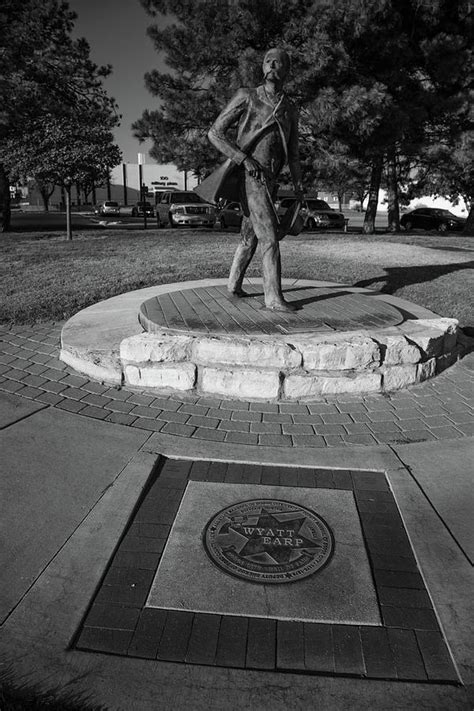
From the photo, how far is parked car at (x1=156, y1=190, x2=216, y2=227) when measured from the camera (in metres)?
22.9

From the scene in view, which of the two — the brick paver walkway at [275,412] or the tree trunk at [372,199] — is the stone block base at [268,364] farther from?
the tree trunk at [372,199]

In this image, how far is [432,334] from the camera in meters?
4.80

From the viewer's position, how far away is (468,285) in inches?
334

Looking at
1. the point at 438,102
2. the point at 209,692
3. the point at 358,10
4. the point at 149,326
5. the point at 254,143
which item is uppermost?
the point at 358,10

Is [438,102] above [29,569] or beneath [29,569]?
above

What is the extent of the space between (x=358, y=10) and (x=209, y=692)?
1672 centimetres

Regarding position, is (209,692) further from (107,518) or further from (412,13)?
(412,13)

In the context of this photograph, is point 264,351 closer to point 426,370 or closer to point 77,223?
point 426,370

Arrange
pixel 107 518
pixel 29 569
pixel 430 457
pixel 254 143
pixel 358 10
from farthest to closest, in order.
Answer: pixel 358 10 < pixel 254 143 < pixel 430 457 < pixel 107 518 < pixel 29 569

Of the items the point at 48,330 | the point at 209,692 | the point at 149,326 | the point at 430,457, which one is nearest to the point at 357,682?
the point at 209,692

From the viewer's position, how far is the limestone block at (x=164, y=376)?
4.34 meters

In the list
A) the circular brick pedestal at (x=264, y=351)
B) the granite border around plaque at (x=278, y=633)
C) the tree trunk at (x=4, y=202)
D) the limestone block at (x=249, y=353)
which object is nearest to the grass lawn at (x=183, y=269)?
the circular brick pedestal at (x=264, y=351)

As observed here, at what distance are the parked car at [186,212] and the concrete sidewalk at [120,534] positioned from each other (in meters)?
19.2

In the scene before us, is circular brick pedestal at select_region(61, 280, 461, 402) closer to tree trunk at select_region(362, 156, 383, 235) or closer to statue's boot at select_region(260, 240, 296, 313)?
statue's boot at select_region(260, 240, 296, 313)
